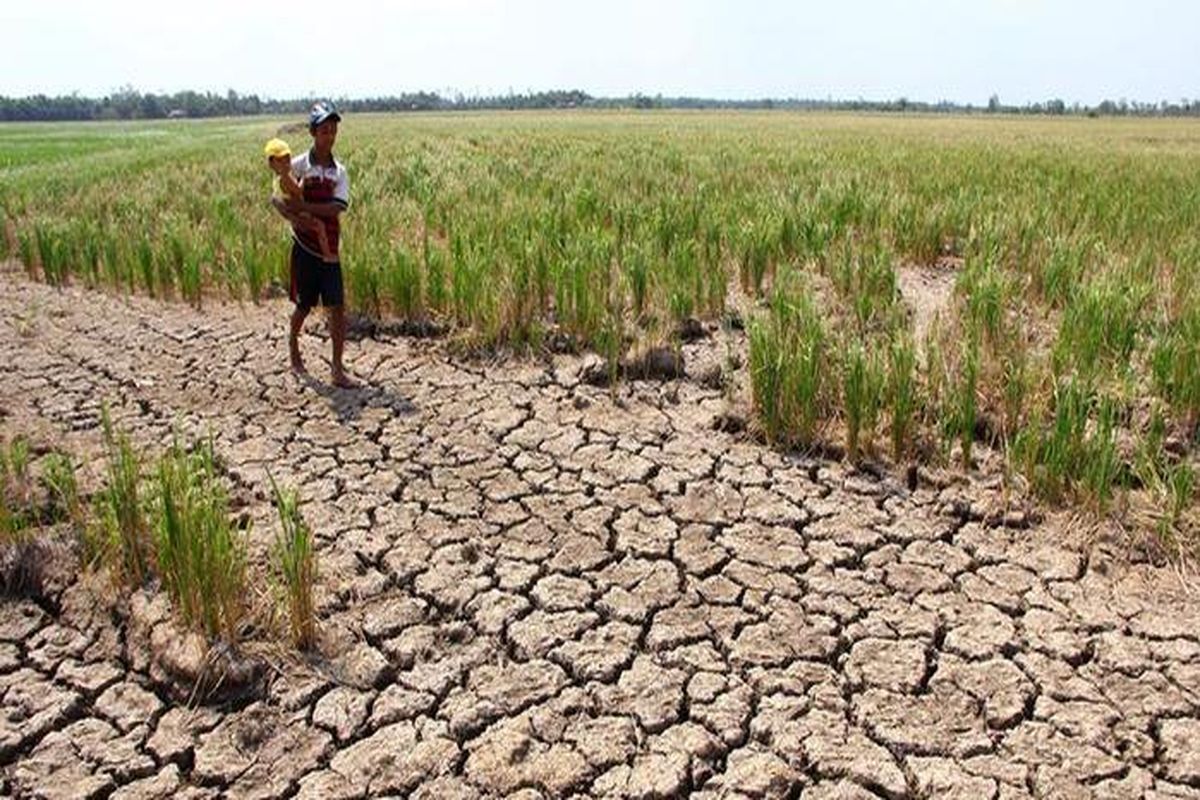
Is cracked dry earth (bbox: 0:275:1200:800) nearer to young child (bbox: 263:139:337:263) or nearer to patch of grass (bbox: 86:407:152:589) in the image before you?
patch of grass (bbox: 86:407:152:589)

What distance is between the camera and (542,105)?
12725 cm

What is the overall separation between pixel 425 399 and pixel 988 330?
10.3ft

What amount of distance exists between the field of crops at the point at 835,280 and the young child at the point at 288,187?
1043 mm

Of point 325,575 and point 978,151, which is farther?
point 978,151

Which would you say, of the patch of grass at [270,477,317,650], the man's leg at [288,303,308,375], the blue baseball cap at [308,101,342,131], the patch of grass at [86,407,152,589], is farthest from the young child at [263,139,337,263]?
the patch of grass at [270,477,317,650]

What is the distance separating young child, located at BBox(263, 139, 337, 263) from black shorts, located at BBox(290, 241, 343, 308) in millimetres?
74

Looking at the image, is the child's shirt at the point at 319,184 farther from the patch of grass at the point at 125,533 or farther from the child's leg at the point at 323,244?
the patch of grass at the point at 125,533

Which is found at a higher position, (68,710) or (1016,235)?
(1016,235)

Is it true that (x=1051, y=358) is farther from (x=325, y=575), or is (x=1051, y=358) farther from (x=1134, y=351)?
(x=325, y=575)

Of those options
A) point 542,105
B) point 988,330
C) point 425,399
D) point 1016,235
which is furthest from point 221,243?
point 542,105

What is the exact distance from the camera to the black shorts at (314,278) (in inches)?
205

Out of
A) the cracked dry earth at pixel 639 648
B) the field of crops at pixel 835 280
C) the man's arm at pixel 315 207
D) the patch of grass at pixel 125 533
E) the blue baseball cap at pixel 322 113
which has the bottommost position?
the cracked dry earth at pixel 639 648

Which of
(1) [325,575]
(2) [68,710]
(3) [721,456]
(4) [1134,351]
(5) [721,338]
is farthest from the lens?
(5) [721,338]

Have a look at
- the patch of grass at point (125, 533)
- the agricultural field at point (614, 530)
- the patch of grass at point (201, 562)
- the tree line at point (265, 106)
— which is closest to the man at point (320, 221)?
the agricultural field at point (614, 530)
